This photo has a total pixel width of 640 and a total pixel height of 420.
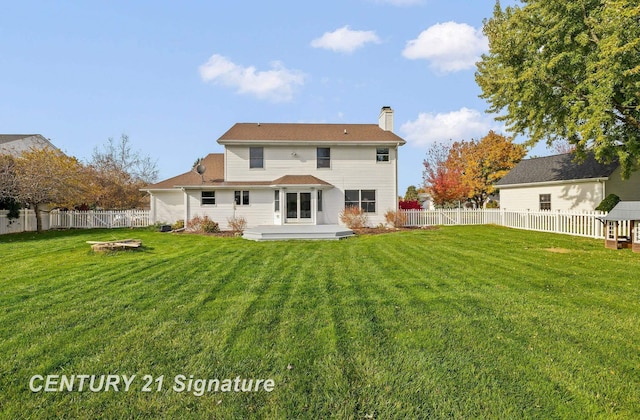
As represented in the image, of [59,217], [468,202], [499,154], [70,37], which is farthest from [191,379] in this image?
[468,202]

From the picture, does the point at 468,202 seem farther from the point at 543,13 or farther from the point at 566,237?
the point at 543,13

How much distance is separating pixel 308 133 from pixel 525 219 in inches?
557

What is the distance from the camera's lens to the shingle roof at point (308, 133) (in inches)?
779

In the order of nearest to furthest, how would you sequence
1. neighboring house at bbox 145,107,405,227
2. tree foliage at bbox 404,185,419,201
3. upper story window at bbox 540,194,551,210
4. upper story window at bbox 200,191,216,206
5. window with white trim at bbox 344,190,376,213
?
neighboring house at bbox 145,107,405,227
upper story window at bbox 200,191,216,206
window with white trim at bbox 344,190,376,213
upper story window at bbox 540,194,551,210
tree foliage at bbox 404,185,419,201

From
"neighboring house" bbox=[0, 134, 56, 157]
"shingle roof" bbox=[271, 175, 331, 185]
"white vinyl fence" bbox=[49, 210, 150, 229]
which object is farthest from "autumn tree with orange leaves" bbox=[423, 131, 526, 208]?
"neighboring house" bbox=[0, 134, 56, 157]

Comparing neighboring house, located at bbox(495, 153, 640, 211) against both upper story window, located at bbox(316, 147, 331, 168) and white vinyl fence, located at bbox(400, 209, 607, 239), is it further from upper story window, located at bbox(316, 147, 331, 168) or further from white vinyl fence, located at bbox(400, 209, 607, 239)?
upper story window, located at bbox(316, 147, 331, 168)

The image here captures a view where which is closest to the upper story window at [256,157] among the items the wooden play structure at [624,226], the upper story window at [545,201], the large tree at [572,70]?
the large tree at [572,70]

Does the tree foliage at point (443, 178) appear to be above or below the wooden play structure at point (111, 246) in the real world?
above

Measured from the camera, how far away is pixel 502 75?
14.8m

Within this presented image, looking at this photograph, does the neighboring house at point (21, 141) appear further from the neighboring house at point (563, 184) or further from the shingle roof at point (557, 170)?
the shingle roof at point (557, 170)

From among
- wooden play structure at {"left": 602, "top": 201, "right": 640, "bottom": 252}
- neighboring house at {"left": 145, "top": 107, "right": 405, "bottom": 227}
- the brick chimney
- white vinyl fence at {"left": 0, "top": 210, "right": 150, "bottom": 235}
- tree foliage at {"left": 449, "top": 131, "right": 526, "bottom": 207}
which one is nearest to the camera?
wooden play structure at {"left": 602, "top": 201, "right": 640, "bottom": 252}

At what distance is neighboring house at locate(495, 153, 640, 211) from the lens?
60.5 ft

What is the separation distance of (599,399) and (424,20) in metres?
14.3

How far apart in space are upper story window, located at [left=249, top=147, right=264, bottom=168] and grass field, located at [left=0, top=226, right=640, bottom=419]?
1237cm
